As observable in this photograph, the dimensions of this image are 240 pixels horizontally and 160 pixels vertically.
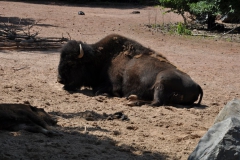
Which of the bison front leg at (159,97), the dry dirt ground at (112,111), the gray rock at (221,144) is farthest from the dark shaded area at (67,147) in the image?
the bison front leg at (159,97)

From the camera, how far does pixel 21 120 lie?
7.04 metres

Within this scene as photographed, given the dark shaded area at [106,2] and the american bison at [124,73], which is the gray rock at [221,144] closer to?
the american bison at [124,73]

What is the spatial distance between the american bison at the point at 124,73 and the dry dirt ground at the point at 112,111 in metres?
0.28

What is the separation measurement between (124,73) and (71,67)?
49.1 inches

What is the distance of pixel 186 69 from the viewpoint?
46.2ft

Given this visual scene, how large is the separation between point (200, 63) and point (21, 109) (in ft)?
29.6

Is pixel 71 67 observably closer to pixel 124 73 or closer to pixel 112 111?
pixel 124 73

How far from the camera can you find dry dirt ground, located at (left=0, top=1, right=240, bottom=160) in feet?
21.9

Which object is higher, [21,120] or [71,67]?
[21,120]

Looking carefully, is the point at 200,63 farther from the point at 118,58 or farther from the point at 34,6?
the point at 34,6

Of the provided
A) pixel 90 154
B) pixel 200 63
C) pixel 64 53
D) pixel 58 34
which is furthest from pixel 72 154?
pixel 58 34

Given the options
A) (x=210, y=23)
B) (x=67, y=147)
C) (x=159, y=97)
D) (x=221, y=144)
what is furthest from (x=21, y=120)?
(x=210, y=23)

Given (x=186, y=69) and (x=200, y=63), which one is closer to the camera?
(x=186, y=69)

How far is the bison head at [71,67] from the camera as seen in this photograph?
1118cm
